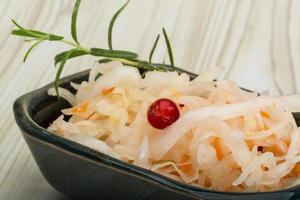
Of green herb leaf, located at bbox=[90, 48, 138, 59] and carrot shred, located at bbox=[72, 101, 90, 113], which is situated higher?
green herb leaf, located at bbox=[90, 48, 138, 59]

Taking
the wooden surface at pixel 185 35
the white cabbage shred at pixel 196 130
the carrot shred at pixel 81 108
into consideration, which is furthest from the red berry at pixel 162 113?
the wooden surface at pixel 185 35

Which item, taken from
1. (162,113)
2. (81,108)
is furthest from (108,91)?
(162,113)

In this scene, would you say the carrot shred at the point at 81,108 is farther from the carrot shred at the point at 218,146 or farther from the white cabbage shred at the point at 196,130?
the carrot shred at the point at 218,146

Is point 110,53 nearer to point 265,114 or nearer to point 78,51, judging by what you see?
point 78,51

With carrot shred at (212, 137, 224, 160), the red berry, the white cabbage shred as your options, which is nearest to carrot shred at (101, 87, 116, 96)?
the white cabbage shred

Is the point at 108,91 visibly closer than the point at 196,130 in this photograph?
No

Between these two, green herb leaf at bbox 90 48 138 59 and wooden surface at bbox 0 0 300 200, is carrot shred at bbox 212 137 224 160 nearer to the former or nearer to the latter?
green herb leaf at bbox 90 48 138 59

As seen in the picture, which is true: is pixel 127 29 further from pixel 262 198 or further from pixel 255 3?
pixel 262 198
